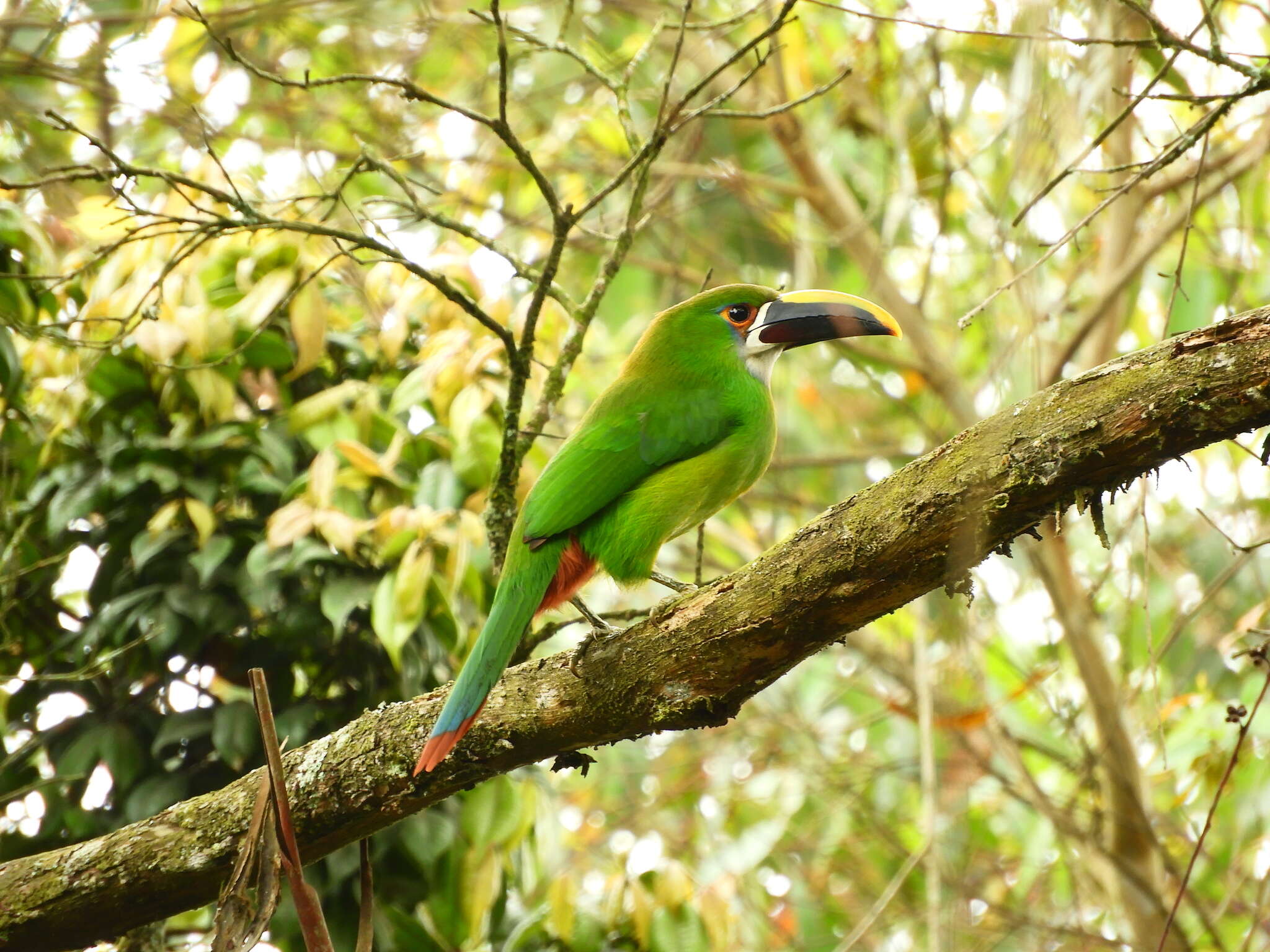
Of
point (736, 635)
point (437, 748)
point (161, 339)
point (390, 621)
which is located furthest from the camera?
point (161, 339)

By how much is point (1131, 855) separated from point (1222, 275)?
2.30 metres

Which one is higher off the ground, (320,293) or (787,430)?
(787,430)

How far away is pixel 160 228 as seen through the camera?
11.9 feet

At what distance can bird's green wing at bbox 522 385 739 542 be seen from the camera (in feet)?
9.16

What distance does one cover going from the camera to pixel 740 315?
346 centimetres

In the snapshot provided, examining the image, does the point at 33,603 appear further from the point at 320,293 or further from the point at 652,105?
the point at 652,105

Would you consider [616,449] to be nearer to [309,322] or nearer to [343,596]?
[343,596]

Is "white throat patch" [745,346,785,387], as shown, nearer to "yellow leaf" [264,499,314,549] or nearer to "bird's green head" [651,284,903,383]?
"bird's green head" [651,284,903,383]

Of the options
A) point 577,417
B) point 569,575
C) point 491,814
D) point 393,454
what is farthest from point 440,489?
point 577,417

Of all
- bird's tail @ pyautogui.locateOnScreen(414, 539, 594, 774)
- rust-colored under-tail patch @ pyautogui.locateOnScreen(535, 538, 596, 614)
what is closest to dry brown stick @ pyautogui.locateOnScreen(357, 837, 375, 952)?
bird's tail @ pyautogui.locateOnScreen(414, 539, 594, 774)

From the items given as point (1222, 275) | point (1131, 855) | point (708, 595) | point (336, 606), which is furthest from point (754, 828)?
point (708, 595)

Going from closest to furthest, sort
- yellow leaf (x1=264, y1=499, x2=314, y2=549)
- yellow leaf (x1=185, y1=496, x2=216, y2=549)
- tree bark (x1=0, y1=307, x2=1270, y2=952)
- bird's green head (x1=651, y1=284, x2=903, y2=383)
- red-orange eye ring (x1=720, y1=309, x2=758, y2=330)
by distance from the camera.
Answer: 1. tree bark (x1=0, y1=307, x2=1270, y2=952)
2. yellow leaf (x1=264, y1=499, x2=314, y2=549)
3. yellow leaf (x1=185, y1=496, x2=216, y2=549)
4. bird's green head (x1=651, y1=284, x2=903, y2=383)
5. red-orange eye ring (x1=720, y1=309, x2=758, y2=330)

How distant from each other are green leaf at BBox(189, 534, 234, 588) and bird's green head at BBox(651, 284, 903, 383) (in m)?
1.31

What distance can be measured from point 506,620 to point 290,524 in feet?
2.17
